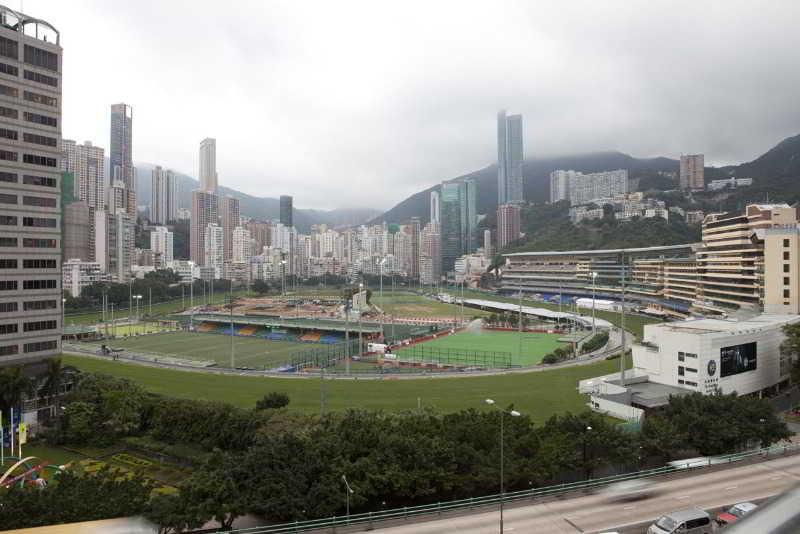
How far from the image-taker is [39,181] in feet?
86.7

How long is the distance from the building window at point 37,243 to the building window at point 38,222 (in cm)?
70

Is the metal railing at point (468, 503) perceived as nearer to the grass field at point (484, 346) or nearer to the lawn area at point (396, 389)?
the lawn area at point (396, 389)

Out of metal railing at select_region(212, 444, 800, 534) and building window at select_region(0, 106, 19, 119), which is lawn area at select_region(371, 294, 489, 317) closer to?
building window at select_region(0, 106, 19, 119)

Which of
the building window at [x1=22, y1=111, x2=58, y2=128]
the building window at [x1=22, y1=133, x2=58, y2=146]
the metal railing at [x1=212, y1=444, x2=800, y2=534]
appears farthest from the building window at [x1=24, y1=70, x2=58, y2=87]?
the metal railing at [x1=212, y1=444, x2=800, y2=534]

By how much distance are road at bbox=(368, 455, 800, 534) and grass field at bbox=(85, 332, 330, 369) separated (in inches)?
1084

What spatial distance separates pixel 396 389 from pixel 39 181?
2121cm

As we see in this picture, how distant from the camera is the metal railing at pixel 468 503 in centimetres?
1273

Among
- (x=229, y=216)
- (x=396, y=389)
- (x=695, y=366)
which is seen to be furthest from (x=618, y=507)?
(x=229, y=216)

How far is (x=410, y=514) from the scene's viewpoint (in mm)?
13469

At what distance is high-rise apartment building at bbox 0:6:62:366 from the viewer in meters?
25.3

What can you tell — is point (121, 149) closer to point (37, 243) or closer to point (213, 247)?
point (213, 247)

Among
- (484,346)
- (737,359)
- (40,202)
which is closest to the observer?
(737,359)

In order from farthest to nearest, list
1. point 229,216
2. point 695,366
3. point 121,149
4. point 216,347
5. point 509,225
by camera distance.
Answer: point 121,149, point 229,216, point 509,225, point 216,347, point 695,366

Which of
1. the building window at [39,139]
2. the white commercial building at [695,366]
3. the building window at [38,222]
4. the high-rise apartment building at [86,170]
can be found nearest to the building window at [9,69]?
the building window at [39,139]
